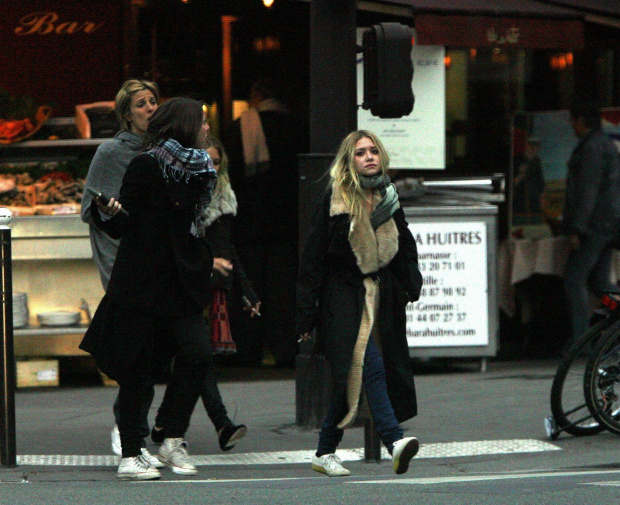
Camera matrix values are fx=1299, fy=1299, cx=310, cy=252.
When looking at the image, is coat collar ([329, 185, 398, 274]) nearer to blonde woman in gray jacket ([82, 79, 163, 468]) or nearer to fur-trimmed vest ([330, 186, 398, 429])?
fur-trimmed vest ([330, 186, 398, 429])

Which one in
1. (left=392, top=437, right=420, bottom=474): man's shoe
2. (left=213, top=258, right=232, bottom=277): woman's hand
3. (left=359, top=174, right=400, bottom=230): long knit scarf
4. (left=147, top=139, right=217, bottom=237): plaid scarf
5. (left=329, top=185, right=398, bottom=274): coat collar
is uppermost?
(left=147, top=139, right=217, bottom=237): plaid scarf

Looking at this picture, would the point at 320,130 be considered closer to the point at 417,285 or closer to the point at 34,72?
the point at 417,285

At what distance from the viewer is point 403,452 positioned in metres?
6.07

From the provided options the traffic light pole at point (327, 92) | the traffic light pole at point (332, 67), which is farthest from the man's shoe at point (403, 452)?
the traffic light pole at point (332, 67)

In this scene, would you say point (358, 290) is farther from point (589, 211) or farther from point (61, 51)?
point (61, 51)

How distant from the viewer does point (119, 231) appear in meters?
6.25

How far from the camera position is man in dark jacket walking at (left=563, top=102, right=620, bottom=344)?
34.1 ft

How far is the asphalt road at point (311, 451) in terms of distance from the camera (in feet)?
19.3

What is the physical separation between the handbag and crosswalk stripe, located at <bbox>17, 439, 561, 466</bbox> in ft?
1.95

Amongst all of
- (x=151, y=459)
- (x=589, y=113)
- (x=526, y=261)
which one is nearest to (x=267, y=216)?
(x=526, y=261)

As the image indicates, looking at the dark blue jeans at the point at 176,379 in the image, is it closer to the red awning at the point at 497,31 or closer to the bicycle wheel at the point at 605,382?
the bicycle wheel at the point at 605,382

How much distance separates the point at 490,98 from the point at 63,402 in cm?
501

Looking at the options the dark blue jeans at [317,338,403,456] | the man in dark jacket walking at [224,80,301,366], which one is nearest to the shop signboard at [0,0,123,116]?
the man in dark jacket walking at [224,80,301,366]

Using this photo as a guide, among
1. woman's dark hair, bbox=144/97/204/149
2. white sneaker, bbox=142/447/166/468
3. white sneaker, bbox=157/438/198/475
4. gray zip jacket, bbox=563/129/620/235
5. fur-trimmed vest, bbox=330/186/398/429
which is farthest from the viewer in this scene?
gray zip jacket, bbox=563/129/620/235
